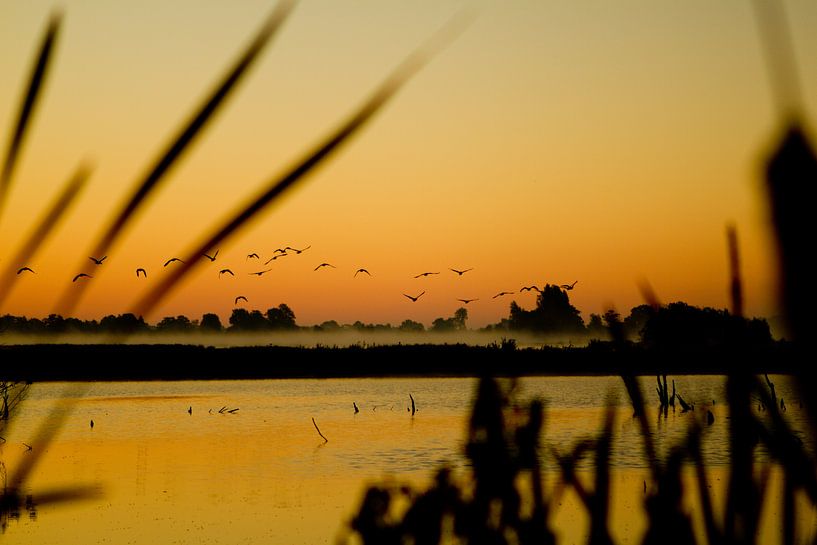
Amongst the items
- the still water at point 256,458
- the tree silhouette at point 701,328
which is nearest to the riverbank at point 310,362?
the still water at point 256,458

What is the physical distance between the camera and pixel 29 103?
911mm

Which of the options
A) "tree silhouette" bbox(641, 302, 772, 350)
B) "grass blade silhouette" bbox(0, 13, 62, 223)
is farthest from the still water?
"tree silhouette" bbox(641, 302, 772, 350)

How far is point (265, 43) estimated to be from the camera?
0.80 metres

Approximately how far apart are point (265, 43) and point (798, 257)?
1.52ft

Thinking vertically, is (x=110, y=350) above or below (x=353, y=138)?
above

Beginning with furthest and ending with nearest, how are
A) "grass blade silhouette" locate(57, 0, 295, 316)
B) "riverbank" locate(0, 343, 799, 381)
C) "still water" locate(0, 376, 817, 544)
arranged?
"riverbank" locate(0, 343, 799, 381), "still water" locate(0, 376, 817, 544), "grass blade silhouette" locate(57, 0, 295, 316)

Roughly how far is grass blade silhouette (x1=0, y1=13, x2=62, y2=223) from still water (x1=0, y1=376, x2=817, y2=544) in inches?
11.1

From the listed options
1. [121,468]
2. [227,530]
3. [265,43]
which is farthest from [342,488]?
[265,43]

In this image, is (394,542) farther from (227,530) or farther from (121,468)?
(121,468)

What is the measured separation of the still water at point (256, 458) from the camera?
2302cm

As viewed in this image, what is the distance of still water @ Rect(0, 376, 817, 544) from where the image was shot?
23016mm

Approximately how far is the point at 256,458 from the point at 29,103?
36.2 m

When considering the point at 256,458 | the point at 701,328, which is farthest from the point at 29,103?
the point at 256,458

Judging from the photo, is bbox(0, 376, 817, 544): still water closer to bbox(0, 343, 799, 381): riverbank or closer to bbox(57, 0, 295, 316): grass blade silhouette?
bbox(57, 0, 295, 316): grass blade silhouette
